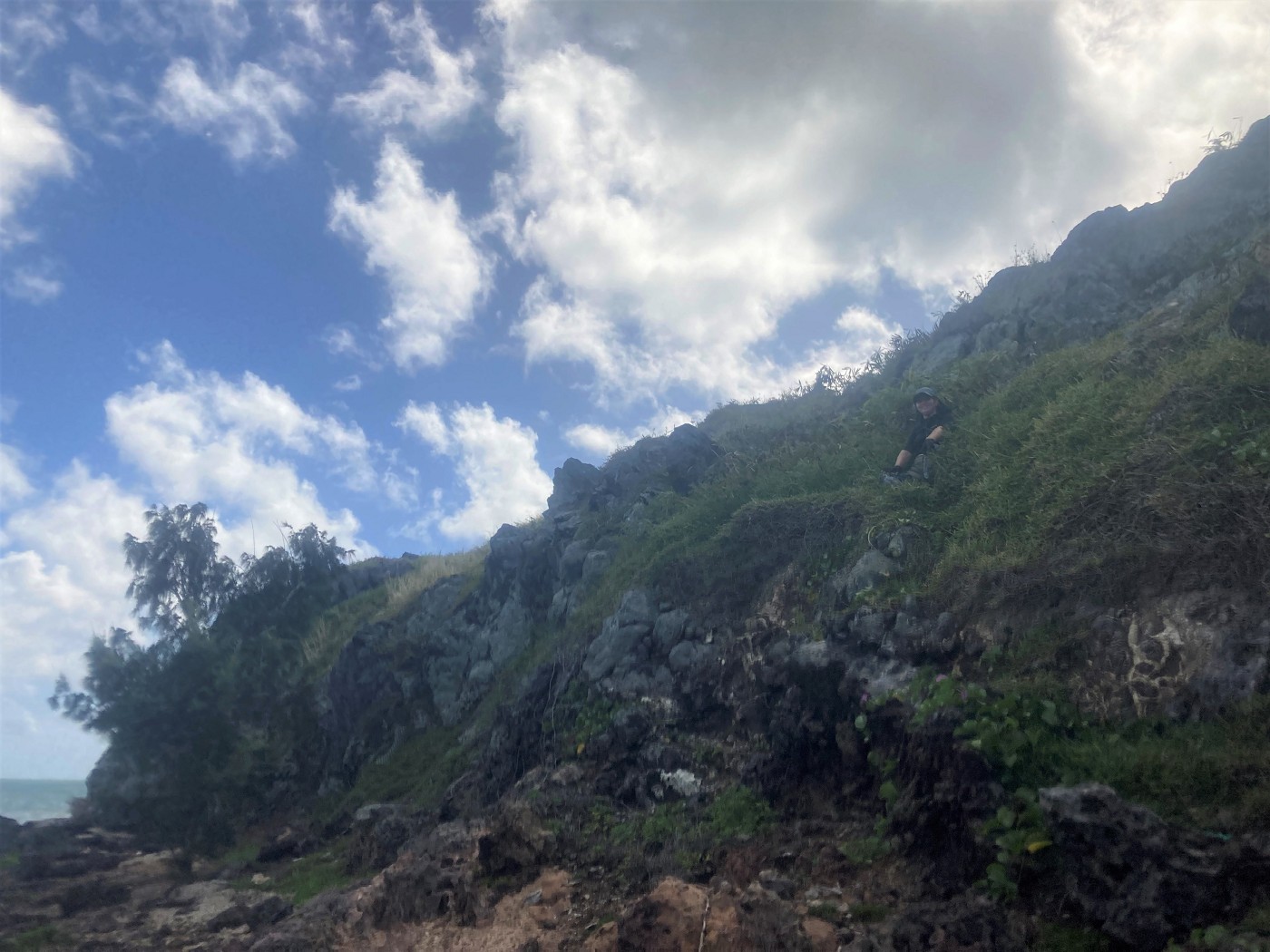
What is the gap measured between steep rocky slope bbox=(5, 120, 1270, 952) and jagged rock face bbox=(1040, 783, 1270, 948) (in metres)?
0.02

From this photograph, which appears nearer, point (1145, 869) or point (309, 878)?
point (1145, 869)

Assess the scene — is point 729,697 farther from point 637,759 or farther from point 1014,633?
→ point 1014,633

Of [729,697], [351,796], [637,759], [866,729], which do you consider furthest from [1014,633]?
[351,796]

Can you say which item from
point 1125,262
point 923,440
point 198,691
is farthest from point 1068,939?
point 198,691

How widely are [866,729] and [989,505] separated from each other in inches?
137

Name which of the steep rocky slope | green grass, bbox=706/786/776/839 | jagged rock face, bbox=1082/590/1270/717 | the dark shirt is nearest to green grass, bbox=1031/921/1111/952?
the steep rocky slope

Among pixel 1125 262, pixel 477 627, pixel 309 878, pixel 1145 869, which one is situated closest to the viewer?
pixel 1145 869

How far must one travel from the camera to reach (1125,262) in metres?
15.9

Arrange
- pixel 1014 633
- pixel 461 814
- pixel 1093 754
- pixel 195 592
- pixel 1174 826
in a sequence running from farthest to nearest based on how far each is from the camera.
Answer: pixel 195 592, pixel 461 814, pixel 1014 633, pixel 1093 754, pixel 1174 826

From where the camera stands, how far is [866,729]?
23.5ft

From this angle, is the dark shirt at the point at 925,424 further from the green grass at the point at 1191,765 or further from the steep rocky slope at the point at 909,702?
the green grass at the point at 1191,765

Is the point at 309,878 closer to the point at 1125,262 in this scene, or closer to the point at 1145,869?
the point at 1145,869

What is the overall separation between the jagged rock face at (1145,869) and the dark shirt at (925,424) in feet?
24.2

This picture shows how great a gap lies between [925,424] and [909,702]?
621cm
